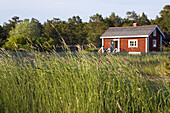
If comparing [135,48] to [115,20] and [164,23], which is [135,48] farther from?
[115,20]

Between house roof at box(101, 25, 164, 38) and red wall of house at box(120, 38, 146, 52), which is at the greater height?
house roof at box(101, 25, 164, 38)

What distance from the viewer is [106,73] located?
344 centimetres

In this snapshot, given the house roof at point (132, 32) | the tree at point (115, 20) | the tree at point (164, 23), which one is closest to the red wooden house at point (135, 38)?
the house roof at point (132, 32)

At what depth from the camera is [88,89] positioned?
3.01m

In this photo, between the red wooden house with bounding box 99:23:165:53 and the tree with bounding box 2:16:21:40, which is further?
the tree with bounding box 2:16:21:40

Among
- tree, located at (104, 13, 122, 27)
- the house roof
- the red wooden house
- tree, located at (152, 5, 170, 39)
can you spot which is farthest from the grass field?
tree, located at (152, 5, 170, 39)

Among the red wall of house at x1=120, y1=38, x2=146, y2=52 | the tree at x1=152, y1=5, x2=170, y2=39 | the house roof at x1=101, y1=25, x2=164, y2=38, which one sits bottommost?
the red wall of house at x1=120, y1=38, x2=146, y2=52

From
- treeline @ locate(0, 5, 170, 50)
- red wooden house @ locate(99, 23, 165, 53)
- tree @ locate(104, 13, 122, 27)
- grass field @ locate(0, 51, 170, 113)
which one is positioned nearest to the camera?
grass field @ locate(0, 51, 170, 113)

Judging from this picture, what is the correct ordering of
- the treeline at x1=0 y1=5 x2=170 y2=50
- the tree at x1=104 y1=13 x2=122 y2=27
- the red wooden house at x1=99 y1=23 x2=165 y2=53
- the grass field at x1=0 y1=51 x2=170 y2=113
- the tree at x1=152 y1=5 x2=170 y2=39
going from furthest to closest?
the tree at x1=104 y1=13 x2=122 y2=27
the tree at x1=152 y1=5 x2=170 y2=39
the treeline at x1=0 y1=5 x2=170 y2=50
the red wooden house at x1=99 y1=23 x2=165 y2=53
the grass field at x1=0 y1=51 x2=170 y2=113

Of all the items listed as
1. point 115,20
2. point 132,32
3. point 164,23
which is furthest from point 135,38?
point 115,20

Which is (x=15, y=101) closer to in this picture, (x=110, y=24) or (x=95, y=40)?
(x=95, y=40)

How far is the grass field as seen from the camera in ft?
9.00

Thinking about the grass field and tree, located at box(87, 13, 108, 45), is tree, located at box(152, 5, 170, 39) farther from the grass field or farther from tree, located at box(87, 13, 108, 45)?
the grass field

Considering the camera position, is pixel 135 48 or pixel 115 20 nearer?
pixel 135 48
